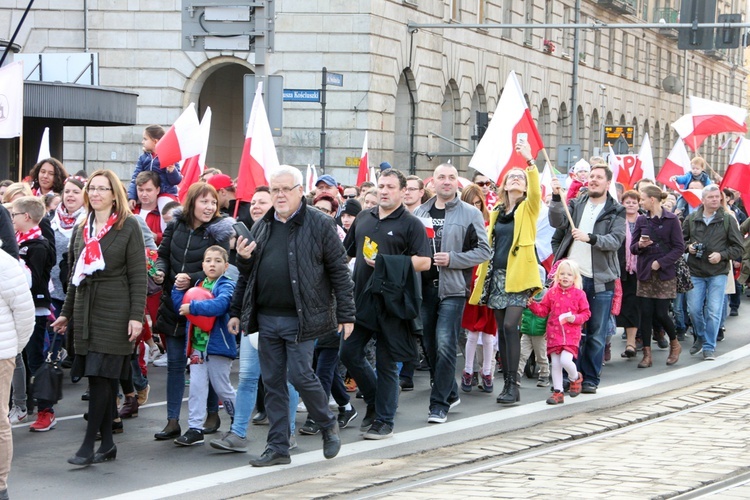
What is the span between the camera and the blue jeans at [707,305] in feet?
47.5

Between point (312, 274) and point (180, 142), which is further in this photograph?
point (180, 142)

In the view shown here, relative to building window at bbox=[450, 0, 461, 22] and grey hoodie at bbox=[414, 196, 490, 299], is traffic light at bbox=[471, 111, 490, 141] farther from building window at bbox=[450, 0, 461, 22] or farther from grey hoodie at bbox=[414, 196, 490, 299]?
→ grey hoodie at bbox=[414, 196, 490, 299]

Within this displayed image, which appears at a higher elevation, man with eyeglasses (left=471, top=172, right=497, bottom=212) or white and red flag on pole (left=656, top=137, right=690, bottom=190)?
white and red flag on pole (left=656, top=137, right=690, bottom=190)

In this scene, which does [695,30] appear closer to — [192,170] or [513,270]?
[192,170]

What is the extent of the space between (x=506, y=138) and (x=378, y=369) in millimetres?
4509

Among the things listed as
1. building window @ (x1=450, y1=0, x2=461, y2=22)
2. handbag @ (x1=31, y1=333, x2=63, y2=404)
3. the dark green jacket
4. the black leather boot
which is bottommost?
the black leather boot

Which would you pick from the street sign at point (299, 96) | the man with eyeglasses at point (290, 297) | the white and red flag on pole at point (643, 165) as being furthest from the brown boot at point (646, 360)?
the white and red flag on pole at point (643, 165)

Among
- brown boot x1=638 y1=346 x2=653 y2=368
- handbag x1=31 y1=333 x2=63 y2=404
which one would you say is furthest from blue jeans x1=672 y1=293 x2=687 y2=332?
handbag x1=31 y1=333 x2=63 y2=404

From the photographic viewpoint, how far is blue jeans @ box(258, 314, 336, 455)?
27.8 feet

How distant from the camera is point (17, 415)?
9914 mm

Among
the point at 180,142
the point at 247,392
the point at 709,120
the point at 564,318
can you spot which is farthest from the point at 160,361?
the point at 709,120

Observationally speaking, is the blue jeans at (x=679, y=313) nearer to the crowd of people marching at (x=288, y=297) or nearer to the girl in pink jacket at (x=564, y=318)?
the crowd of people marching at (x=288, y=297)

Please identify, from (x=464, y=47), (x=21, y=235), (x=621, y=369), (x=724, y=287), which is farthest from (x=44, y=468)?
(x=464, y=47)

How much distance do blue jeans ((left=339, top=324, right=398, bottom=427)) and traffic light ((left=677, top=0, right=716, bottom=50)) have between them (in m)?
17.9
